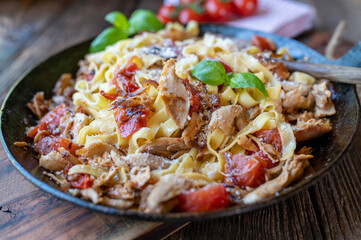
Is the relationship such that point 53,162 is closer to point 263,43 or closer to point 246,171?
point 246,171

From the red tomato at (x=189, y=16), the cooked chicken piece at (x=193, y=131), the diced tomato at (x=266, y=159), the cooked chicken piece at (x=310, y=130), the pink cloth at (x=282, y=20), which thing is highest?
the cooked chicken piece at (x=193, y=131)

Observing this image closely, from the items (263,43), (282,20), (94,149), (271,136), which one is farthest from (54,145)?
(282,20)

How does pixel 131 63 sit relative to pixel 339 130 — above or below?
above

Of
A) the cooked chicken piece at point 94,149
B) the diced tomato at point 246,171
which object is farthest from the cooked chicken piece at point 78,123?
the diced tomato at point 246,171

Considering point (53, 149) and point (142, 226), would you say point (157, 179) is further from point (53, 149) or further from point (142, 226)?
point (53, 149)

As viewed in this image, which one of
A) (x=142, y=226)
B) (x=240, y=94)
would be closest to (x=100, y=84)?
(x=240, y=94)

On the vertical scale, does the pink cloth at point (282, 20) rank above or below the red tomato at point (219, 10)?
below

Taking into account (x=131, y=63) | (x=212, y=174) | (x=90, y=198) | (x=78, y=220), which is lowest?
(x=212, y=174)

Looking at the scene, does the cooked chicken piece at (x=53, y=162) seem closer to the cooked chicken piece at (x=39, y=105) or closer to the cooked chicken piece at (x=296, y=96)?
the cooked chicken piece at (x=39, y=105)
